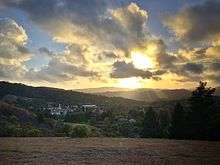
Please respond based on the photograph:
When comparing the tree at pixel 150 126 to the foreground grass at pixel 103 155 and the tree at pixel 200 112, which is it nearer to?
the tree at pixel 200 112

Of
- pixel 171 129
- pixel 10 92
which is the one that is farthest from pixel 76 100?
pixel 171 129

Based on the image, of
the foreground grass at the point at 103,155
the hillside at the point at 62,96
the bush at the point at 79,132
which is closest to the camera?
the foreground grass at the point at 103,155

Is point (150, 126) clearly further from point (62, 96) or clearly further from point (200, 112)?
point (62, 96)

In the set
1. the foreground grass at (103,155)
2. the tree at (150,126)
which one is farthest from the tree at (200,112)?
the foreground grass at (103,155)

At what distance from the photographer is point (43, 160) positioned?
1878 centimetres

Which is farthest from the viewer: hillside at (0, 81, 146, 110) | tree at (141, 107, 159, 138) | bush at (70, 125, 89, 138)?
hillside at (0, 81, 146, 110)

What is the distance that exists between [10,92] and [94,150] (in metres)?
117

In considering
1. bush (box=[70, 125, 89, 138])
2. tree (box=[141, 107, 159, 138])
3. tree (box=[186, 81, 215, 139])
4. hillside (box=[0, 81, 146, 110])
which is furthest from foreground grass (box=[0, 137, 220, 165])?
hillside (box=[0, 81, 146, 110])

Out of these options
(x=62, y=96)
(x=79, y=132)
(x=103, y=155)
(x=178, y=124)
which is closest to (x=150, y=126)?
(x=178, y=124)

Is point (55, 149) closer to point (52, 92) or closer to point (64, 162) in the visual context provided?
point (64, 162)

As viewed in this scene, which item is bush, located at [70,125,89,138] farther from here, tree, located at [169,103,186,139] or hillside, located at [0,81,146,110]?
hillside, located at [0,81,146,110]

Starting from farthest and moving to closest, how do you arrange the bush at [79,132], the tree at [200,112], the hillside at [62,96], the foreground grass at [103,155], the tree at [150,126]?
the hillside at [62,96] < the tree at [150,126] < the tree at [200,112] < the bush at [79,132] < the foreground grass at [103,155]

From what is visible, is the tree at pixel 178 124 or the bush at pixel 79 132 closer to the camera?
the bush at pixel 79 132

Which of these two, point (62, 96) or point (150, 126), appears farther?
point (62, 96)
